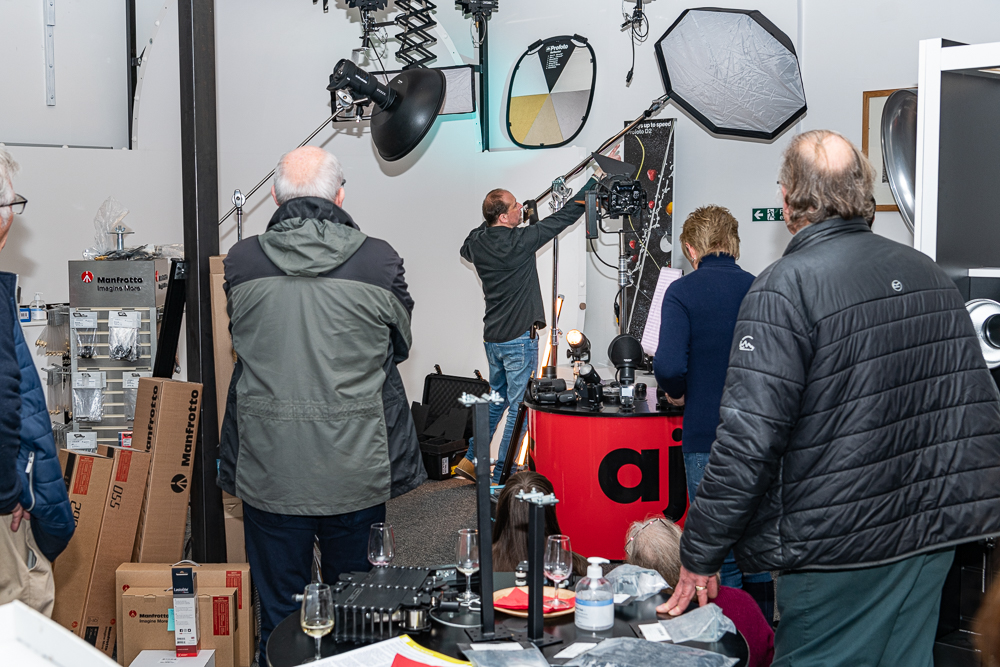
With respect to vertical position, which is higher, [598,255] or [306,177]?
[306,177]

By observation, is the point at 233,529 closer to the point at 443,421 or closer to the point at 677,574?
the point at 677,574

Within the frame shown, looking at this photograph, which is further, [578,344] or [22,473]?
[578,344]

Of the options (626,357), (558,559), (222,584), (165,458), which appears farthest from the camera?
(626,357)

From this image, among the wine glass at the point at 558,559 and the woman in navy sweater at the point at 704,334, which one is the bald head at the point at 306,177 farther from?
the woman in navy sweater at the point at 704,334

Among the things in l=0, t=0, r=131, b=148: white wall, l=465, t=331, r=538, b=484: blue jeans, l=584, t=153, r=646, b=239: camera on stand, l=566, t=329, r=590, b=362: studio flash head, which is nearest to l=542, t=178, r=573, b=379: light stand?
l=465, t=331, r=538, b=484: blue jeans

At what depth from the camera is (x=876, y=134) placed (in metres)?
4.84

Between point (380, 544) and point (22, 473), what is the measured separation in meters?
0.89

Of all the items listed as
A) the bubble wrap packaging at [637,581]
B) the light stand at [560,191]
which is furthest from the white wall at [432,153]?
the bubble wrap packaging at [637,581]

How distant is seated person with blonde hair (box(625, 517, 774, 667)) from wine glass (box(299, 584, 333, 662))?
83 cm

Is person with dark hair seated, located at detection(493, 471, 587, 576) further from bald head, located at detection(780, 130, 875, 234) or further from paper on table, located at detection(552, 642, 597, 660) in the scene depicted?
bald head, located at detection(780, 130, 875, 234)

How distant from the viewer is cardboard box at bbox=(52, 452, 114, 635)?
311cm

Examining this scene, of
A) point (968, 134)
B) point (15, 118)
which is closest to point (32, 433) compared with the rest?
point (968, 134)

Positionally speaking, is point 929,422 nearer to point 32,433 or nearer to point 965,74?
point 965,74

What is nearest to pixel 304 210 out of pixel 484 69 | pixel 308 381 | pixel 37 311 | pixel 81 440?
pixel 308 381
